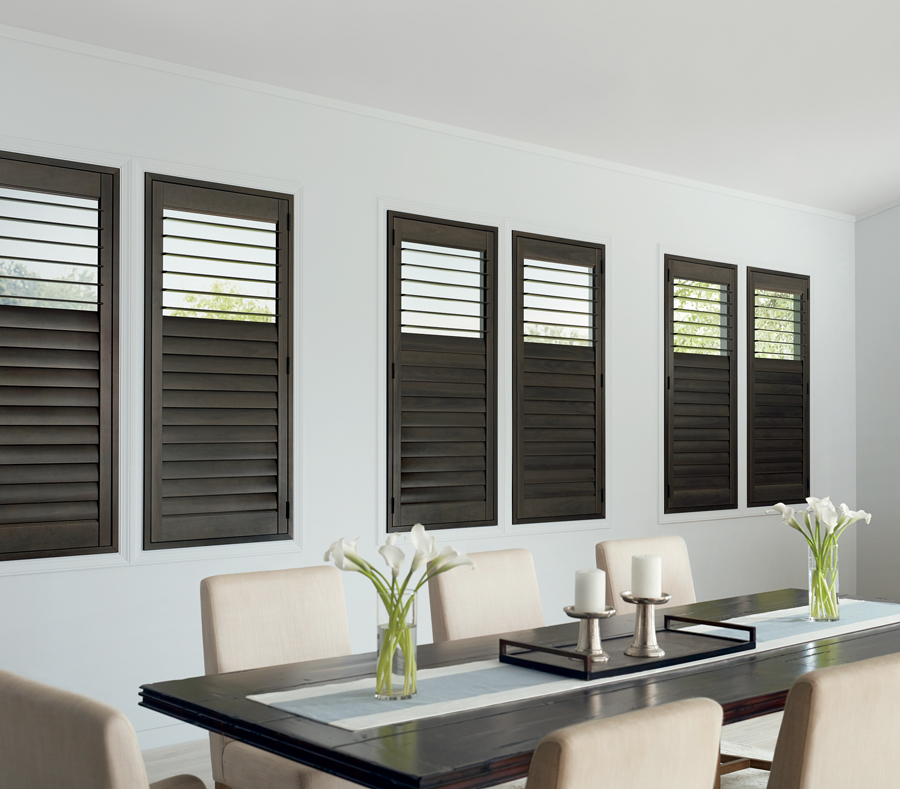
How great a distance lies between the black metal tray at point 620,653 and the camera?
2.23m

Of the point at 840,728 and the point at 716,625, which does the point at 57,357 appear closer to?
the point at 716,625

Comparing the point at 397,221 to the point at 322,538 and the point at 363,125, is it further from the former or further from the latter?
the point at 322,538

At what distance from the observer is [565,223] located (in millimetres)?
4980

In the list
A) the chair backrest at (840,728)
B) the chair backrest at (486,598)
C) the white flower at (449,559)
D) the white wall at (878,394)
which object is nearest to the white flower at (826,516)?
the chair backrest at (486,598)

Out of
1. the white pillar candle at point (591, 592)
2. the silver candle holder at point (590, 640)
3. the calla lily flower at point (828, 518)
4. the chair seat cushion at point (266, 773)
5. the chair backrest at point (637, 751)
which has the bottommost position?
the chair seat cushion at point (266, 773)

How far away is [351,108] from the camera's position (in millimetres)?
4219

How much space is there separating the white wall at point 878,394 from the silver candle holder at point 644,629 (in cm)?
447

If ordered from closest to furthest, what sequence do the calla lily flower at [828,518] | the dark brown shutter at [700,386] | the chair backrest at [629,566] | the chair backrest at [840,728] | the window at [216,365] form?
1. the chair backrest at [840,728]
2. the calla lily flower at [828,518]
3. the chair backrest at [629,566]
4. the window at [216,365]
5. the dark brown shutter at [700,386]

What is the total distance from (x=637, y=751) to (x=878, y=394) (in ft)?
18.4

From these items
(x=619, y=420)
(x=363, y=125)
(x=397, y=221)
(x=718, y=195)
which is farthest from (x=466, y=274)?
(x=718, y=195)

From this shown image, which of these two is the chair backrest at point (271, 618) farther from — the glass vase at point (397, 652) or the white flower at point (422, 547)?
the white flower at point (422, 547)

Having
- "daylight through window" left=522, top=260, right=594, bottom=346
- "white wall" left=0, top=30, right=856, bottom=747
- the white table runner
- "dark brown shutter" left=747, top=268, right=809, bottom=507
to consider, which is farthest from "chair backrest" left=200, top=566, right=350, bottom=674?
"dark brown shutter" left=747, top=268, right=809, bottom=507

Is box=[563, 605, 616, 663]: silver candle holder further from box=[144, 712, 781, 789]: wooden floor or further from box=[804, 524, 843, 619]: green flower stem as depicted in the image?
box=[144, 712, 781, 789]: wooden floor

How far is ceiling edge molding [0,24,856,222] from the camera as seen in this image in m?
3.49
